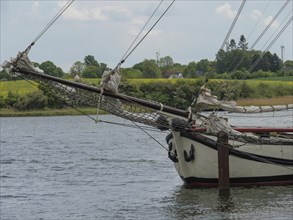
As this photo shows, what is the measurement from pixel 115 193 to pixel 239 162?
14.4 ft

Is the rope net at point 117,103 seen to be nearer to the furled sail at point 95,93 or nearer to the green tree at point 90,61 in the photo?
the furled sail at point 95,93

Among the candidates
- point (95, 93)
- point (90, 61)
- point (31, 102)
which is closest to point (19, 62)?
point (95, 93)

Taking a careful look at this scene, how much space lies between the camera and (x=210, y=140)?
2194 cm

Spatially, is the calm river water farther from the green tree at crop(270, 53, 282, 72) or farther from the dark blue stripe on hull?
the green tree at crop(270, 53, 282, 72)

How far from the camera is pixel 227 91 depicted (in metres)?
23.3

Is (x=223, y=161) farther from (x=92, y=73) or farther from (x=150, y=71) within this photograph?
(x=92, y=73)

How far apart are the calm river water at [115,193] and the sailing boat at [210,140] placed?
1.64ft

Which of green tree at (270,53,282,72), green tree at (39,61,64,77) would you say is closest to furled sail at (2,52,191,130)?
green tree at (39,61,64,77)

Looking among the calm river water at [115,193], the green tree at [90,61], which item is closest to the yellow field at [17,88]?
the green tree at [90,61]

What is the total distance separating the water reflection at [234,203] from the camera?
18.6 metres

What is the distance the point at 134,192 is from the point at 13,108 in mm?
90846

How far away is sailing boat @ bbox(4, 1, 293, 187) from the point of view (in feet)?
65.4

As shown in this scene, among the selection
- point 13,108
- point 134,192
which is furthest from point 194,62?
point 134,192

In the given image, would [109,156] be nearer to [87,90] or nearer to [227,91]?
[227,91]
